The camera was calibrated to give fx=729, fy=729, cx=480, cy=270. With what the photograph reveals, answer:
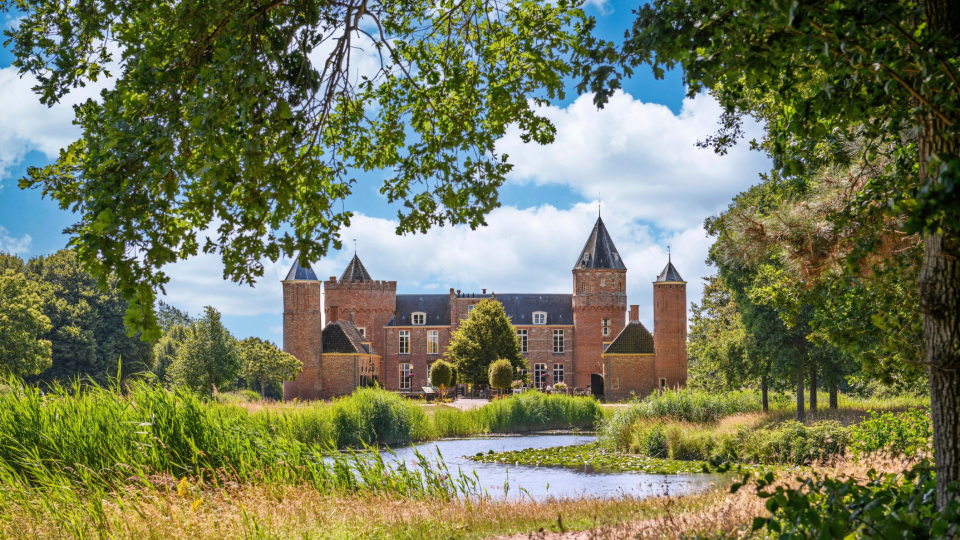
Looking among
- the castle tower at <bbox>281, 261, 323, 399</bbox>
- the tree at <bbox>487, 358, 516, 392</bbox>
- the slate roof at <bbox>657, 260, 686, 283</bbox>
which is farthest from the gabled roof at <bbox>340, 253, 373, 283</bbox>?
the slate roof at <bbox>657, 260, 686, 283</bbox>

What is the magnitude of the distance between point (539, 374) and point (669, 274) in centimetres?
1216

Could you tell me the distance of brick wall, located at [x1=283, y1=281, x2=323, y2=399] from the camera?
41.7 metres

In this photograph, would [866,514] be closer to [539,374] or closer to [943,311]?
[943,311]

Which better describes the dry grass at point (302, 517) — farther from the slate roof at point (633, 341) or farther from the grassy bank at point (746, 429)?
the slate roof at point (633, 341)

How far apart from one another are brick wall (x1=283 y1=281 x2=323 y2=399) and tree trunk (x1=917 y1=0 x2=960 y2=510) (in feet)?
131

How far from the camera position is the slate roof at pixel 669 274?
138ft

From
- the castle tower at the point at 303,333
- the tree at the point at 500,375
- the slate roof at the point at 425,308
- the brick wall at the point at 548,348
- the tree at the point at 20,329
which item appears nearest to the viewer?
the tree at the point at 20,329

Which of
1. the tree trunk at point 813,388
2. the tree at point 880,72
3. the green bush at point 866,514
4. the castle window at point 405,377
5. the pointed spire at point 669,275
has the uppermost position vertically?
the pointed spire at point 669,275

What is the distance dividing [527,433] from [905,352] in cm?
1944

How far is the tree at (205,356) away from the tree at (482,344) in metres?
15.5

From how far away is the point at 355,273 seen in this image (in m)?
50.4

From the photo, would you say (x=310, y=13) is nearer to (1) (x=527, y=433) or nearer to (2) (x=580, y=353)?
(1) (x=527, y=433)

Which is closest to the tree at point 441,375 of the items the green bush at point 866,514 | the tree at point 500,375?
the tree at point 500,375

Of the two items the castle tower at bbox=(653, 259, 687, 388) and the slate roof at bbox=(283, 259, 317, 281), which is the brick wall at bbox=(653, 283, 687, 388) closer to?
the castle tower at bbox=(653, 259, 687, 388)
